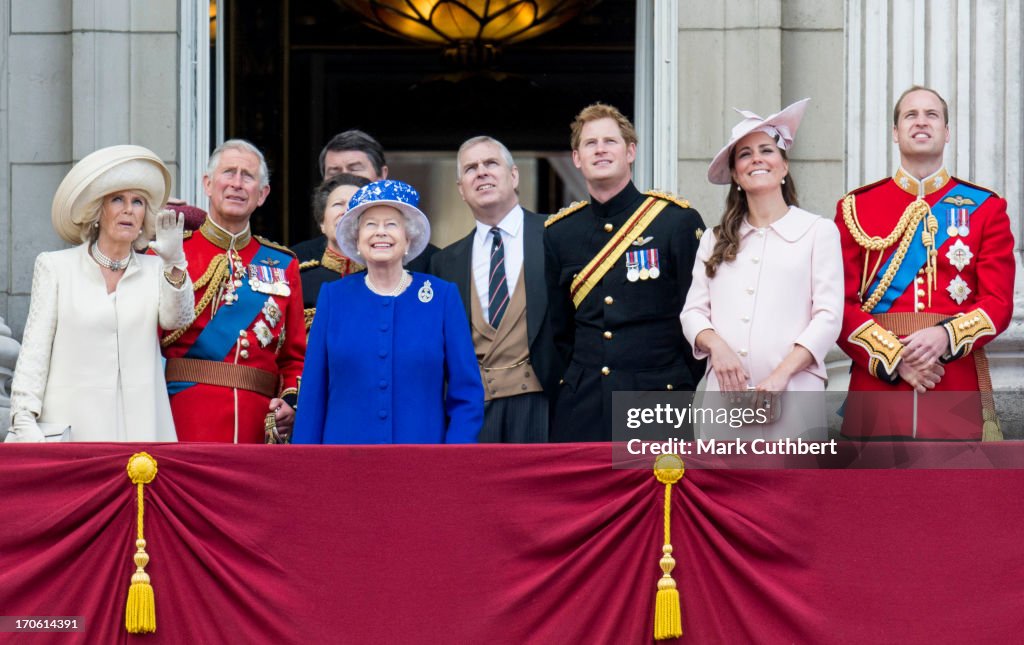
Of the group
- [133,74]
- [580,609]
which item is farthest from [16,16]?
[580,609]

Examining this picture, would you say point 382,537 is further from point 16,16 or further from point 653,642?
point 16,16

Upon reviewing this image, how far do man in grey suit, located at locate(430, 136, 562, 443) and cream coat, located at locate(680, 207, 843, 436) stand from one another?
0.73 metres

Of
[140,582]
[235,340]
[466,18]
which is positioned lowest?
[140,582]

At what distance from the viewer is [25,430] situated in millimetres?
6789

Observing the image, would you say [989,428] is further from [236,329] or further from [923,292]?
[236,329]

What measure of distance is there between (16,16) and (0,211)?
3.21 feet

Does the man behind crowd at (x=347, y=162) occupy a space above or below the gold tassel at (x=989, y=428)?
above

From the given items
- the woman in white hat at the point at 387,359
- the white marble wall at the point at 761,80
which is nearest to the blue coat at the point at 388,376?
the woman in white hat at the point at 387,359

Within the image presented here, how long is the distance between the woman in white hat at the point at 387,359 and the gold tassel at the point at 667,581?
2.69ft

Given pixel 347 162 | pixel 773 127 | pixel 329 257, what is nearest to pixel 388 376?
pixel 329 257

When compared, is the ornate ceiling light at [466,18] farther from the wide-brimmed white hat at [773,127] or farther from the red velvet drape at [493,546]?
the red velvet drape at [493,546]

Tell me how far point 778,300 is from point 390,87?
8.56 meters

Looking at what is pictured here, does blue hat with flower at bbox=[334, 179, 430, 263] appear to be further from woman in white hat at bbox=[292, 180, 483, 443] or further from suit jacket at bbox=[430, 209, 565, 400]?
suit jacket at bbox=[430, 209, 565, 400]

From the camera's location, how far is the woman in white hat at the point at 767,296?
6.70 m
